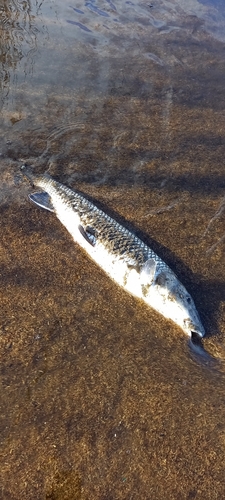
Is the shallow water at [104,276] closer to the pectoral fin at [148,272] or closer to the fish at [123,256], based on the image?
the fish at [123,256]

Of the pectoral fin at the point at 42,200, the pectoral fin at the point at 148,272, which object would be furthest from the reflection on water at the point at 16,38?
the pectoral fin at the point at 148,272

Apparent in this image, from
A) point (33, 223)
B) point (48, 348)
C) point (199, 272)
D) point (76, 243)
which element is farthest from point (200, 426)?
point (33, 223)

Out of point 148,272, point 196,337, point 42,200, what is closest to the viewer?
point 196,337

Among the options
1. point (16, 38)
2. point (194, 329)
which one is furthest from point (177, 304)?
point (16, 38)

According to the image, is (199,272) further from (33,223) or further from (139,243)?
(33,223)

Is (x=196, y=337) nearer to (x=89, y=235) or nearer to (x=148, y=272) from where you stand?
(x=148, y=272)

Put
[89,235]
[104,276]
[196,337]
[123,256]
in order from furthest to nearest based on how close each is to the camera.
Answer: [89,235]
[104,276]
[123,256]
[196,337]
